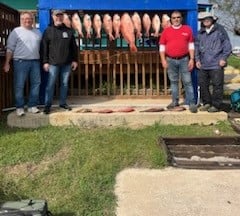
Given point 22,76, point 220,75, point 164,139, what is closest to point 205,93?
point 220,75

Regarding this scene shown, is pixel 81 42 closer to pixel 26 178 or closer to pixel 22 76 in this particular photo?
pixel 22 76

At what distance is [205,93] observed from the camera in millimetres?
9086

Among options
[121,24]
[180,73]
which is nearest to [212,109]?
[180,73]

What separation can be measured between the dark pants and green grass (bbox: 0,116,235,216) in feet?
2.07

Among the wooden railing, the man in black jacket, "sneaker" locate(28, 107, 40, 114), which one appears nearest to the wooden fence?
"sneaker" locate(28, 107, 40, 114)

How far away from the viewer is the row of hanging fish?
1009 centimetres

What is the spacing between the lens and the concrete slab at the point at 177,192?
5215 mm

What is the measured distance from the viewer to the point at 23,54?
27.5 ft

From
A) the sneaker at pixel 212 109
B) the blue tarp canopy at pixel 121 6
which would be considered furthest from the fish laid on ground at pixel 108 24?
the sneaker at pixel 212 109

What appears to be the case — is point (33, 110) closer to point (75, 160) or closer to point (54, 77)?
point (54, 77)

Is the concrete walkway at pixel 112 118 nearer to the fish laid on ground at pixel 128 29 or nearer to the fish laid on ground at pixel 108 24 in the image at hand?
the fish laid on ground at pixel 128 29

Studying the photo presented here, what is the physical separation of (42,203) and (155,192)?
1.55 metres

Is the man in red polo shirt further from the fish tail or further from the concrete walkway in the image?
the fish tail

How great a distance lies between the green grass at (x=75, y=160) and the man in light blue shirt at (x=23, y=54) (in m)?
0.70
